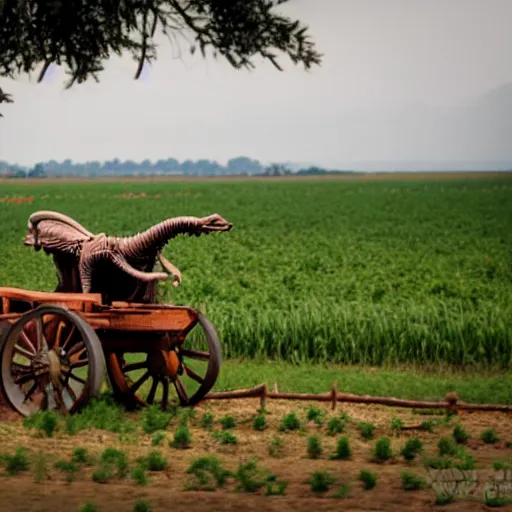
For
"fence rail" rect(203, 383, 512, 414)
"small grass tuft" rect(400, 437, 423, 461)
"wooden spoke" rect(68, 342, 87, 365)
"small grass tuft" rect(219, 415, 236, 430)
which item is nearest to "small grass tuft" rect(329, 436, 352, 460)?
"small grass tuft" rect(400, 437, 423, 461)

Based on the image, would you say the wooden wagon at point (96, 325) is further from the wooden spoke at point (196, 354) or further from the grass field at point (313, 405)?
the grass field at point (313, 405)

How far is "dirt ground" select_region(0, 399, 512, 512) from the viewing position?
6.96 meters

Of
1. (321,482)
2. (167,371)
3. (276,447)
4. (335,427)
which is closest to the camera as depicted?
(321,482)

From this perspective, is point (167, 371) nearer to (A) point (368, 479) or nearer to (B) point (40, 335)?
(B) point (40, 335)

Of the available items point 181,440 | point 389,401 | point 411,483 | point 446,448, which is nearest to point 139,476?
point 181,440

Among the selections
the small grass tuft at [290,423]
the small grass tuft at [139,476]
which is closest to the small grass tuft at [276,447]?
the small grass tuft at [290,423]

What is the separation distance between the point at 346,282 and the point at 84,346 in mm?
8214

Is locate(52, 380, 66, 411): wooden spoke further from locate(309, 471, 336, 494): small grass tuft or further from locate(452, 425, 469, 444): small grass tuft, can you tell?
locate(452, 425, 469, 444): small grass tuft

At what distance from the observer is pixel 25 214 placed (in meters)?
36.4

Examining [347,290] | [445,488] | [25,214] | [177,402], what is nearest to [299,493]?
[445,488]

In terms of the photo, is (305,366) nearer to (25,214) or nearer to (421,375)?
(421,375)

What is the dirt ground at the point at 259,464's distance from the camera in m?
6.96

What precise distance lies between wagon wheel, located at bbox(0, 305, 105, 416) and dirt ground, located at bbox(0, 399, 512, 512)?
274 millimetres

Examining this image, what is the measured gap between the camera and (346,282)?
672 inches
